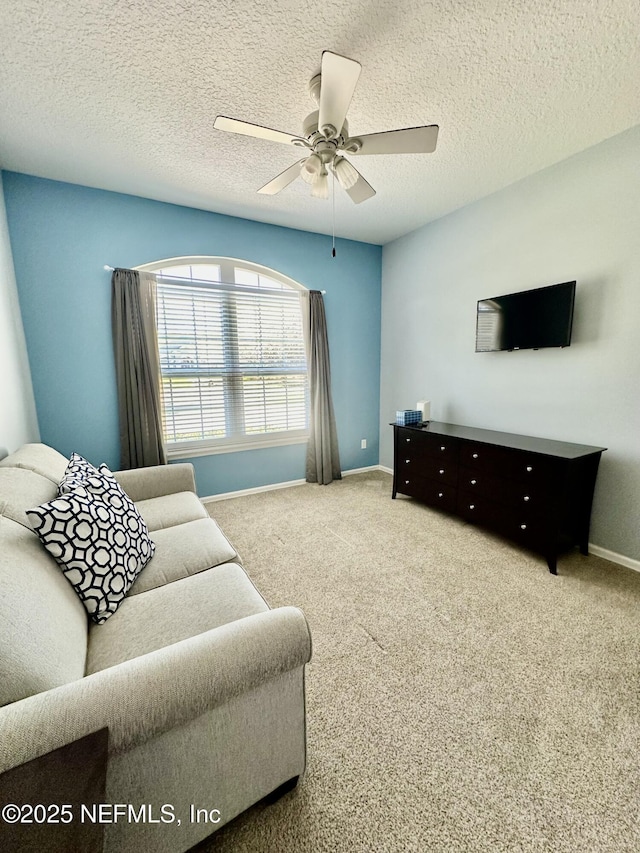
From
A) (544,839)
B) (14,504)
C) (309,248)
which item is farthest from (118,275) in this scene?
(544,839)

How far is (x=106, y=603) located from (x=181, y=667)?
63cm

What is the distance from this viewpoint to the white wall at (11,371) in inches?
79.1

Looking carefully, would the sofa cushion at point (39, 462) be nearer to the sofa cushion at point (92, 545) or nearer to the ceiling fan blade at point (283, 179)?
the sofa cushion at point (92, 545)

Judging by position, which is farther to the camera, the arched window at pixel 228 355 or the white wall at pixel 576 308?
the arched window at pixel 228 355

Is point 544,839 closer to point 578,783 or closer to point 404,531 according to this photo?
point 578,783

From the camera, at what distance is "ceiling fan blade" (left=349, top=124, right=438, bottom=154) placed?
1.43 m

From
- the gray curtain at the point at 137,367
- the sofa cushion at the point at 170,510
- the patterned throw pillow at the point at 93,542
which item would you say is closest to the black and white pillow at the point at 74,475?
the patterned throw pillow at the point at 93,542

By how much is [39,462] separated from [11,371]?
0.95m

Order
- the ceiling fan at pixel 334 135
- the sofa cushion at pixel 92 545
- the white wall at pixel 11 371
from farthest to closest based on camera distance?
Answer: the white wall at pixel 11 371 < the ceiling fan at pixel 334 135 < the sofa cushion at pixel 92 545

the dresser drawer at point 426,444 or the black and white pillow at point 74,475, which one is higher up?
the black and white pillow at point 74,475

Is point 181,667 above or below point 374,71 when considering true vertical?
below

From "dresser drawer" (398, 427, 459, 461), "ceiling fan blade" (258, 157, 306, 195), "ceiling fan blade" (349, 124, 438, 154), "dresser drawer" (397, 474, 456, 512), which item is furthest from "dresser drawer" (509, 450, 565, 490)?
"ceiling fan blade" (258, 157, 306, 195)

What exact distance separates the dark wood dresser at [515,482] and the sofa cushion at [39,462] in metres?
2.56

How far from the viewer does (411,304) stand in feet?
11.8
